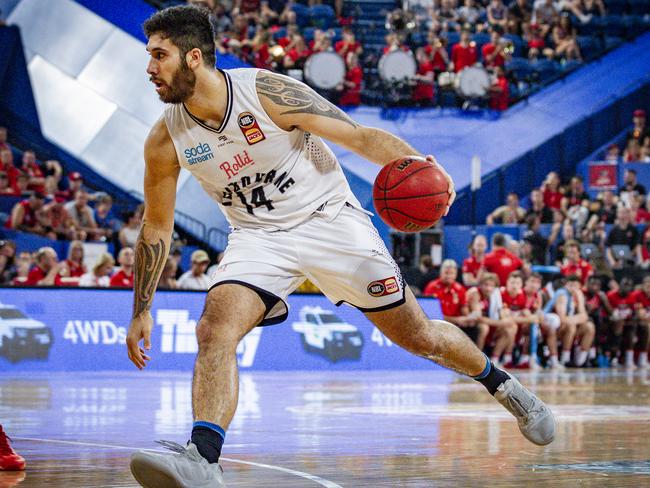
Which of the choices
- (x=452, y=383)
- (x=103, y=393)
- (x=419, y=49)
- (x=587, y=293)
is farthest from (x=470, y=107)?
(x=103, y=393)

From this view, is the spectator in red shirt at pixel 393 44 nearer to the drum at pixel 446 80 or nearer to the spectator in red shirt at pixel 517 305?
the drum at pixel 446 80

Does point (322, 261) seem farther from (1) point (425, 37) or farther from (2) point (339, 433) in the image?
(1) point (425, 37)

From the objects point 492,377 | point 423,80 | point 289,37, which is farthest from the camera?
point 423,80

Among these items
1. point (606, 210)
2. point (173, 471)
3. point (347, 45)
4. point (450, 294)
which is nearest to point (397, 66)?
point (347, 45)

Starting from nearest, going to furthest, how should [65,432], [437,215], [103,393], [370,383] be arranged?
[437,215] < [65,432] < [103,393] < [370,383]

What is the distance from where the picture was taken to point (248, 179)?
17.4 feet

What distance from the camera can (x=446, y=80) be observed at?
24719mm

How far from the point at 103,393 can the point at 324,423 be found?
11.0ft

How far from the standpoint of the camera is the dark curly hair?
16.7ft

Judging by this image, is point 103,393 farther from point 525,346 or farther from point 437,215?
point 525,346

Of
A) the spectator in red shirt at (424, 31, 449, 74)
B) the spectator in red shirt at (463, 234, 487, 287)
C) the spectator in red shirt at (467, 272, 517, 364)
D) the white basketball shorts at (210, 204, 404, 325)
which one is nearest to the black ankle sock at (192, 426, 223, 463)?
the white basketball shorts at (210, 204, 404, 325)

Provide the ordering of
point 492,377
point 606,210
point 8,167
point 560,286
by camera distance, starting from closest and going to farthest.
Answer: point 492,377, point 8,167, point 560,286, point 606,210

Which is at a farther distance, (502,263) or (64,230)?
(502,263)

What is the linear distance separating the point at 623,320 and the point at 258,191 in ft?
46.0
